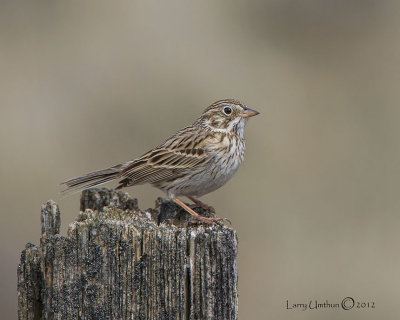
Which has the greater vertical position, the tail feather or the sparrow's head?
the sparrow's head

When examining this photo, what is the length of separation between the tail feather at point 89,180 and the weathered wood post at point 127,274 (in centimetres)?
300

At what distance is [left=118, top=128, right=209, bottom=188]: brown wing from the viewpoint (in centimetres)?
908

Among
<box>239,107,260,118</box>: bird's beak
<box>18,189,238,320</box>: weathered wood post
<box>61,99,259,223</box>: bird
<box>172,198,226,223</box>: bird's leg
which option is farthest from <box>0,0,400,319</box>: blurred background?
<box>18,189,238,320</box>: weathered wood post

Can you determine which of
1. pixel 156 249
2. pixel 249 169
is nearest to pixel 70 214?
pixel 249 169

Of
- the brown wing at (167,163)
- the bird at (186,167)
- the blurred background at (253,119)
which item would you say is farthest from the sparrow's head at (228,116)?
the blurred background at (253,119)

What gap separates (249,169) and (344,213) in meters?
1.70

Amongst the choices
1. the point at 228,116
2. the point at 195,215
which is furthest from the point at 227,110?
the point at 195,215

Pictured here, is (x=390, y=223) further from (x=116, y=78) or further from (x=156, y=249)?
(x=156, y=249)

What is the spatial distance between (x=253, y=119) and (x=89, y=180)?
18.3 ft

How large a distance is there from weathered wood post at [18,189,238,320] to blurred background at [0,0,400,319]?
616 cm

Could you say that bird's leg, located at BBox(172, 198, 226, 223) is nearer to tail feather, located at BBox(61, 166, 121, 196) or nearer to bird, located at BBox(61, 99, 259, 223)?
bird, located at BBox(61, 99, 259, 223)

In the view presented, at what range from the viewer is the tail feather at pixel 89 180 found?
27.7 feet

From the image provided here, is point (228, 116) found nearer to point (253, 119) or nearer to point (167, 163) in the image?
point (167, 163)

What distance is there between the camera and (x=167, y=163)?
9.18 m
